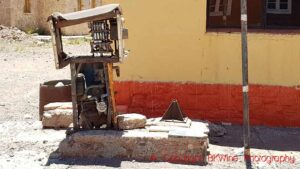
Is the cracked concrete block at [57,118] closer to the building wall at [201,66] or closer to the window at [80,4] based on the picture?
the building wall at [201,66]

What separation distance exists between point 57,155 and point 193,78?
249cm

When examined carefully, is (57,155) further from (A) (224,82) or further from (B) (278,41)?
(B) (278,41)

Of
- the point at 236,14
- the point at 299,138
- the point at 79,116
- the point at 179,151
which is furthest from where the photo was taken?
the point at 236,14

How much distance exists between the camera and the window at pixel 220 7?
8.89 meters

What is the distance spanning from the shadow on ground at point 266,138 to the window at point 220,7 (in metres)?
2.44

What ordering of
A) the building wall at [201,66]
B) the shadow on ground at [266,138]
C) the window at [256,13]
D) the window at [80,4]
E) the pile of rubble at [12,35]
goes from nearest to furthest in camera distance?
the shadow on ground at [266,138], the building wall at [201,66], the window at [256,13], the pile of rubble at [12,35], the window at [80,4]

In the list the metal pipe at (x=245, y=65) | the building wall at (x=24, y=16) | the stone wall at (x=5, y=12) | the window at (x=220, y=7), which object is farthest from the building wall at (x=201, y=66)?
the stone wall at (x=5, y=12)

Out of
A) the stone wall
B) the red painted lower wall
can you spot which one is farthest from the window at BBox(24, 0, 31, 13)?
the red painted lower wall

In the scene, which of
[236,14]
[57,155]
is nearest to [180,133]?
[57,155]

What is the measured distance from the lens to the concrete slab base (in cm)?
592

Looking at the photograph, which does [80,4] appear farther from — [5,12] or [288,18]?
[288,18]

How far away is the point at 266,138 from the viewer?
698cm

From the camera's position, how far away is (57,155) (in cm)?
611

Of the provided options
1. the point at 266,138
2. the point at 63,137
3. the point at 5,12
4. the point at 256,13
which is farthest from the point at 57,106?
the point at 5,12
